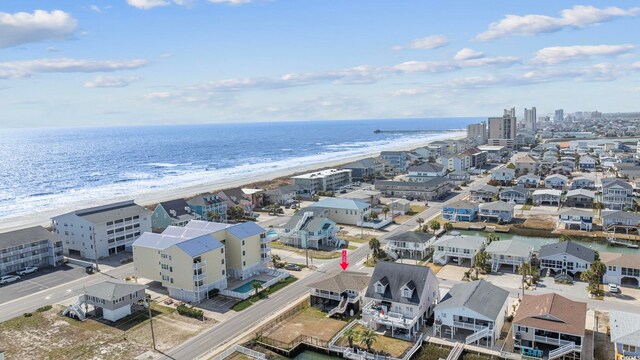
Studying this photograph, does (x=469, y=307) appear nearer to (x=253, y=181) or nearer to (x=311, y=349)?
(x=311, y=349)

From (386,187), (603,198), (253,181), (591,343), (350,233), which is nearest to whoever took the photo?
(591,343)

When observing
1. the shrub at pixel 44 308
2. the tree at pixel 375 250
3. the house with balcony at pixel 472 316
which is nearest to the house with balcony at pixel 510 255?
the tree at pixel 375 250

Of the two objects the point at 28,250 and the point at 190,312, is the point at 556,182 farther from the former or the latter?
the point at 28,250

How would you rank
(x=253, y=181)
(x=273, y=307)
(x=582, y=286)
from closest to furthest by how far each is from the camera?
(x=273, y=307) → (x=582, y=286) → (x=253, y=181)

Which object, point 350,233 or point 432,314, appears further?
point 350,233

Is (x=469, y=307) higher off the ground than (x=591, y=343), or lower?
higher

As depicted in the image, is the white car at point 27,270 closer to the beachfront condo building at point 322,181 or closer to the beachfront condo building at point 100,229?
the beachfront condo building at point 100,229

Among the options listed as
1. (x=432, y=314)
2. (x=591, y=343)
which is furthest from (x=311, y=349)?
(x=591, y=343)
